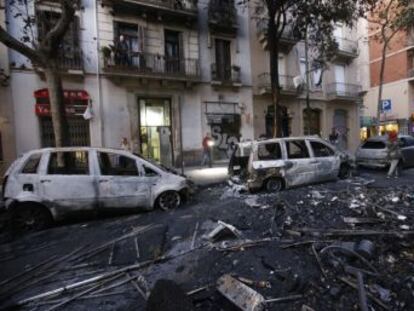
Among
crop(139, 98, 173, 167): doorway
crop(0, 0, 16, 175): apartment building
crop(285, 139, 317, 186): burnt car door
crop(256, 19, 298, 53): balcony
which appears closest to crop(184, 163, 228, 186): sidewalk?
crop(139, 98, 173, 167): doorway

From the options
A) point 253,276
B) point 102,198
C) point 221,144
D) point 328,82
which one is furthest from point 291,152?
point 328,82

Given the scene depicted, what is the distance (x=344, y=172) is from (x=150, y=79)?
9.84m

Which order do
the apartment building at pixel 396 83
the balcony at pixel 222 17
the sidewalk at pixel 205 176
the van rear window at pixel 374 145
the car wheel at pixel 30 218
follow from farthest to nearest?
the apartment building at pixel 396 83
the balcony at pixel 222 17
the van rear window at pixel 374 145
the sidewalk at pixel 205 176
the car wheel at pixel 30 218

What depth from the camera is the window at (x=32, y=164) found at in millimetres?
6520

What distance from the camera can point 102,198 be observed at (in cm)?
684

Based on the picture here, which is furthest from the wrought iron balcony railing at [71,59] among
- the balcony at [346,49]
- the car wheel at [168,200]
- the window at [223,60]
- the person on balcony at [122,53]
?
the balcony at [346,49]

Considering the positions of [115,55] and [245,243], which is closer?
[245,243]

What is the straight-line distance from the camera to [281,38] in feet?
63.4

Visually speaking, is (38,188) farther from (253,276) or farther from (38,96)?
(38,96)

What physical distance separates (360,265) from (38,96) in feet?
44.7

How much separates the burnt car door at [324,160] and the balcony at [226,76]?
28.8 feet

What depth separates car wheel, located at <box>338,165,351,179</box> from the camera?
1051 cm

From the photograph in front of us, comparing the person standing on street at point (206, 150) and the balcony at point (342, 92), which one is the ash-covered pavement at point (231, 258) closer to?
the person standing on street at point (206, 150)

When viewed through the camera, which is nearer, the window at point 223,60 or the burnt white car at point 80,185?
the burnt white car at point 80,185
